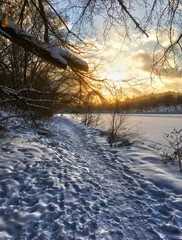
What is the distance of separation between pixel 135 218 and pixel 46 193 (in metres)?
1.50

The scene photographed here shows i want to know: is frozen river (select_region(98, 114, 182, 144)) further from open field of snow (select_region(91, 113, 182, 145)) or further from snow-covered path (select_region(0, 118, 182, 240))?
snow-covered path (select_region(0, 118, 182, 240))

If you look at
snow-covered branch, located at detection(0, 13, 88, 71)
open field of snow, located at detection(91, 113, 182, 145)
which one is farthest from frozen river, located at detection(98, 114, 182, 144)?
snow-covered branch, located at detection(0, 13, 88, 71)

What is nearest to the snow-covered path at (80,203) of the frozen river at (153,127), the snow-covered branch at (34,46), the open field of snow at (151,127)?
the snow-covered branch at (34,46)

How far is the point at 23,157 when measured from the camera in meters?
3.46

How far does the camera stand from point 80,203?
2.14 m

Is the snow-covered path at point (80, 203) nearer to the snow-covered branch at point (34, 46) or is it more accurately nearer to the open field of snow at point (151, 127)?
the snow-covered branch at point (34, 46)

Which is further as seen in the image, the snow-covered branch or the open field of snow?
the open field of snow

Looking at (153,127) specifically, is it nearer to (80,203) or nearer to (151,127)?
(151,127)

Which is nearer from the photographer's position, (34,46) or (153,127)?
(34,46)

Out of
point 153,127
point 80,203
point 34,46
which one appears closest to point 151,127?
point 153,127

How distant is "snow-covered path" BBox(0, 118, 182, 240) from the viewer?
163 cm

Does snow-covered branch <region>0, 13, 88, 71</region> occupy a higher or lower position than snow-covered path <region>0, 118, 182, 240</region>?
higher

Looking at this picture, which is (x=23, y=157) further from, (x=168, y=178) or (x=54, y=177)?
(x=168, y=178)

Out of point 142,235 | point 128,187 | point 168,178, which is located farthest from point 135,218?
point 168,178
